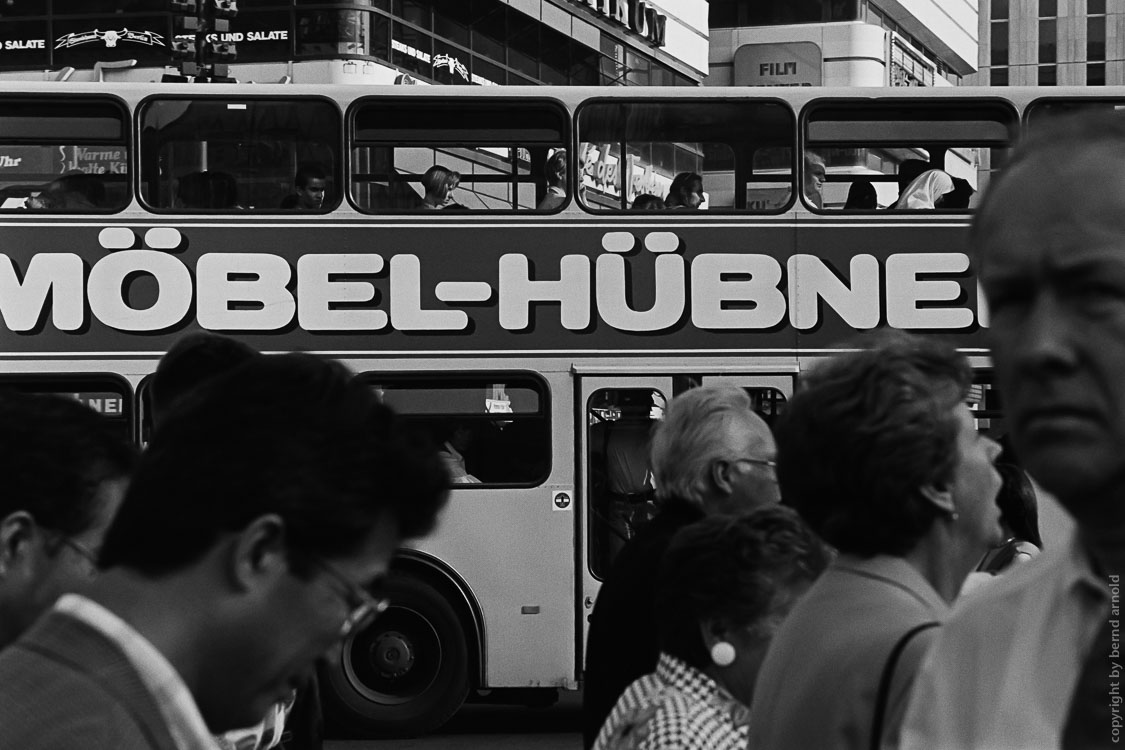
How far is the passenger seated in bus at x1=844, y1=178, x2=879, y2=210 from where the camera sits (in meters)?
11.0

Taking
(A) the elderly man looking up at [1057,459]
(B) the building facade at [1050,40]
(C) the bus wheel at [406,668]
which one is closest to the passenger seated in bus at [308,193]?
(C) the bus wheel at [406,668]

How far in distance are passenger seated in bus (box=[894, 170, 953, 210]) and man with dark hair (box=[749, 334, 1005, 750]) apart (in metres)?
8.77

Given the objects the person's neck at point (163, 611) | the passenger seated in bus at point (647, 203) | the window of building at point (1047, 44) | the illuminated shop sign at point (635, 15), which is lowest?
the person's neck at point (163, 611)

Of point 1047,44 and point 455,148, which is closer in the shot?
point 455,148

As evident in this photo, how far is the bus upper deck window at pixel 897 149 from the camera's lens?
11.1 m

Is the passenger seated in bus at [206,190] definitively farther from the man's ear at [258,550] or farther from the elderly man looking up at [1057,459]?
the elderly man looking up at [1057,459]

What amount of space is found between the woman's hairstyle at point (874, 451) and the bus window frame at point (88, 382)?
8.68 m

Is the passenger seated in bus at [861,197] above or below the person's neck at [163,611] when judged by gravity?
above

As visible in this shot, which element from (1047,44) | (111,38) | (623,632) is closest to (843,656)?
(623,632)

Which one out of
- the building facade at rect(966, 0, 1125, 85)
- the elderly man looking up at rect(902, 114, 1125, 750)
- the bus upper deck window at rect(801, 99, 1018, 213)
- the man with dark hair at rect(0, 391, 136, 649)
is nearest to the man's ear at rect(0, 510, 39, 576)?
the man with dark hair at rect(0, 391, 136, 649)

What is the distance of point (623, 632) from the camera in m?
Result: 3.79

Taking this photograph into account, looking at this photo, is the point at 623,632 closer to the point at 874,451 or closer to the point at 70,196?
the point at 874,451

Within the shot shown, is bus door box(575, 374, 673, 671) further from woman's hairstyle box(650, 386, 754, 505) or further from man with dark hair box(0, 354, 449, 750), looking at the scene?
man with dark hair box(0, 354, 449, 750)

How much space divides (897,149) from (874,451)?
29.9ft
